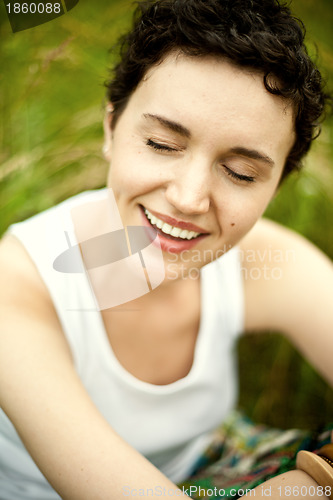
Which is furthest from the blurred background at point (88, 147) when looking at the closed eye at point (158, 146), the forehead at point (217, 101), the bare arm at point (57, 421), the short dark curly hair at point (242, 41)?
the bare arm at point (57, 421)

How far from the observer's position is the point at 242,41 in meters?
0.68

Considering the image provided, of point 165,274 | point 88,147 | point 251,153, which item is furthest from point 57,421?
point 88,147

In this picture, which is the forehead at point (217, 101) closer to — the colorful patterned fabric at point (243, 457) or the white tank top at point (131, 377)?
the white tank top at point (131, 377)

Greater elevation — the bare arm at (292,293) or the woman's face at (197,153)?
the woman's face at (197,153)

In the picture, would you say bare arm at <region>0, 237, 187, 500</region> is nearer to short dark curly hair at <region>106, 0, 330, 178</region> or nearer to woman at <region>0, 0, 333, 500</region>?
woman at <region>0, 0, 333, 500</region>

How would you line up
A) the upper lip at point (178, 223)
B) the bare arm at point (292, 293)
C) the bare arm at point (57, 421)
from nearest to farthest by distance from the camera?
1. the bare arm at point (57, 421)
2. the upper lip at point (178, 223)
3. the bare arm at point (292, 293)

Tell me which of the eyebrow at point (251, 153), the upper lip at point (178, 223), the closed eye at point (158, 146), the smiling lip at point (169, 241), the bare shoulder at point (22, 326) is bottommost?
the bare shoulder at point (22, 326)

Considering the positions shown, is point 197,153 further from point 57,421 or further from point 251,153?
point 57,421

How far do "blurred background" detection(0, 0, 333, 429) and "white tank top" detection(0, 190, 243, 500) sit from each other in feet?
1.29

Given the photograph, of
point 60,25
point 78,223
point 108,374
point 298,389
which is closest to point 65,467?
point 108,374

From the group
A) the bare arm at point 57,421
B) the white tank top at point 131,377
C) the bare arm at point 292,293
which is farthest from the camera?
the bare arm at point 292,293

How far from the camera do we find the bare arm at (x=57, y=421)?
25.7 inches

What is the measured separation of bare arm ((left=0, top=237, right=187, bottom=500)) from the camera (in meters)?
0.65

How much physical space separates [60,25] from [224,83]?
0.55 meters
